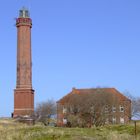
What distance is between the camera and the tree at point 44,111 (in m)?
93.1

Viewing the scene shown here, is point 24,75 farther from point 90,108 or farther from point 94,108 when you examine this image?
point 94,108

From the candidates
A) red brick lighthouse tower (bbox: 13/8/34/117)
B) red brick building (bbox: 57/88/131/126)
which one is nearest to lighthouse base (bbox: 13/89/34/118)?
red brick lighthouse tower (bbox: 13/8/34/117)

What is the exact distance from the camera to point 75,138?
21.1 m

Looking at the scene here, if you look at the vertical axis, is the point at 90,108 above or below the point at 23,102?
below

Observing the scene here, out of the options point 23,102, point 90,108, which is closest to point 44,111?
point 23,102

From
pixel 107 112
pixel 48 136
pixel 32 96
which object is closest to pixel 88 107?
pixel 107 112

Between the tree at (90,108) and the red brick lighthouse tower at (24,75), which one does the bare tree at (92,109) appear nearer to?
the tree at (90,108)

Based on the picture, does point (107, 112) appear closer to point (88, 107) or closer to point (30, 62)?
point (88, 107)

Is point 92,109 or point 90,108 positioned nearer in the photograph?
point 92,109

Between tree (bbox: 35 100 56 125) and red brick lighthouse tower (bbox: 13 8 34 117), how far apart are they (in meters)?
1.62

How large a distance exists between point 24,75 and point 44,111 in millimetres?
9531

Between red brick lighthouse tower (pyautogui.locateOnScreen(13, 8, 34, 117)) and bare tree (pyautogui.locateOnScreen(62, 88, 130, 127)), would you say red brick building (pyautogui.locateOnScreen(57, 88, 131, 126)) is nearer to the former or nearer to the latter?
bare tree (pyautogui.locateOnScreen(62, 88, 130, 127))

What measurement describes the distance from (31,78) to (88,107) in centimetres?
2670

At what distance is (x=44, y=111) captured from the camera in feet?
311
